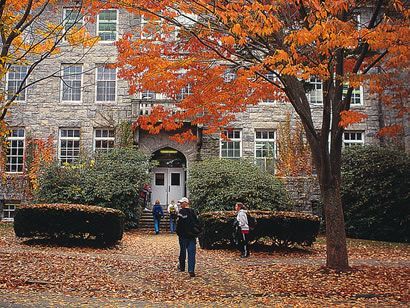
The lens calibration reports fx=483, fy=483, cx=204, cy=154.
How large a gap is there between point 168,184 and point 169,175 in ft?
1.72

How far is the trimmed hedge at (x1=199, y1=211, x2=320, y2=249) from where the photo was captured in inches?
611

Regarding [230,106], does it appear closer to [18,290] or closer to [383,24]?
[383,24]

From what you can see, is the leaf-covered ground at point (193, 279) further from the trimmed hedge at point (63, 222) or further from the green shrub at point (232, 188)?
the green shrub at point (232, 188)

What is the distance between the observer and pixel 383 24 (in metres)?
8.94

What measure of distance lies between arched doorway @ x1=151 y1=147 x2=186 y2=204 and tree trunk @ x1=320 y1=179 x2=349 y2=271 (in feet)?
55.1

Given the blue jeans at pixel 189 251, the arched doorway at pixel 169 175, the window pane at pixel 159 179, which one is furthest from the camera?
the window pane at pixel 159 179

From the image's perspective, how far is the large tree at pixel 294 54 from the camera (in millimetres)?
8945

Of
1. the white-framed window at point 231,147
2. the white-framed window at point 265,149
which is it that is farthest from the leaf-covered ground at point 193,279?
the white-framed window at point 231,147

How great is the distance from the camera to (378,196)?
2033cm

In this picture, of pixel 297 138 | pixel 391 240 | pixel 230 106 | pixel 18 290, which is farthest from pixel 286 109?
pixel 18 290

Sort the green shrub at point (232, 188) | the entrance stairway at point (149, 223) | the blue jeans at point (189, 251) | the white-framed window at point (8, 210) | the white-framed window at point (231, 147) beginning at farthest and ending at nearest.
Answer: the white-framed window at point (231, 147) → the white-framed window at point (8, 210) → the entrance stairway at point (149, 223) → the green shrub at point (232, 188) → the blue jeans at point (189, 251)

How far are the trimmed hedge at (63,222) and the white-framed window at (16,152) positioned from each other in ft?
39.0

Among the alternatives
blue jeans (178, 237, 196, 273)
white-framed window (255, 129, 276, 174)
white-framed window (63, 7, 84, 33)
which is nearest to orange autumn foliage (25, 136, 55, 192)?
white-framed window (63, 7, 84, 33)

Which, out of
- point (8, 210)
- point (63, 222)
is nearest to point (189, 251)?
point (63, 222)
